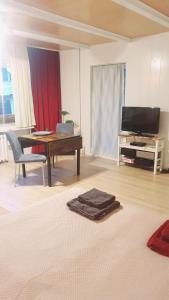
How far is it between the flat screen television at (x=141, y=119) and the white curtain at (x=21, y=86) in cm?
204

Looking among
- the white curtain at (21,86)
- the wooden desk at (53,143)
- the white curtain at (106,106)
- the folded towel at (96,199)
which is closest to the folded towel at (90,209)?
the folded towel at (96,199)

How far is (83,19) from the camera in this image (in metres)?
3.41

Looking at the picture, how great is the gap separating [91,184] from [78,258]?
8.04 feet

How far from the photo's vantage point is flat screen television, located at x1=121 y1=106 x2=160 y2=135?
4319 millimetres

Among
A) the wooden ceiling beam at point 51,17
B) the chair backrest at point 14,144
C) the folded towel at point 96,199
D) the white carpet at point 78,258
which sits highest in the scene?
the wooden ceiling beam at point 51,17

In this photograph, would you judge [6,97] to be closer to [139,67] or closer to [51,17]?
[51,17]

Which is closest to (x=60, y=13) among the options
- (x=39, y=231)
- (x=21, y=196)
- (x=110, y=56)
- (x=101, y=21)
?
(x=101, y=21)

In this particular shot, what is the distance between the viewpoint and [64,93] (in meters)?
5.96

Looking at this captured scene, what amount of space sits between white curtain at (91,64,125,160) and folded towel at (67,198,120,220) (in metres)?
3.34

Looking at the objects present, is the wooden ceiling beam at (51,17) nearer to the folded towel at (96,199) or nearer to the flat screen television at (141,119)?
the flat screen television at (141,119)

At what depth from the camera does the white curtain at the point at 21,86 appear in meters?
4.75

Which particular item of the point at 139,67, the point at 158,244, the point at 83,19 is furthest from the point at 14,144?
the point at 158,244

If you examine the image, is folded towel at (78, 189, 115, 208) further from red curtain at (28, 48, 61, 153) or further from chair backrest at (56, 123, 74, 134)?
red curtain at (28, 48, 61, 153)

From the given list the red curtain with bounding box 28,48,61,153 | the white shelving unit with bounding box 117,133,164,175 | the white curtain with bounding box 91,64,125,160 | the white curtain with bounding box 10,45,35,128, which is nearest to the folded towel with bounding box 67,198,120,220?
the white shelving unit with bounding box 117,133,164,175
